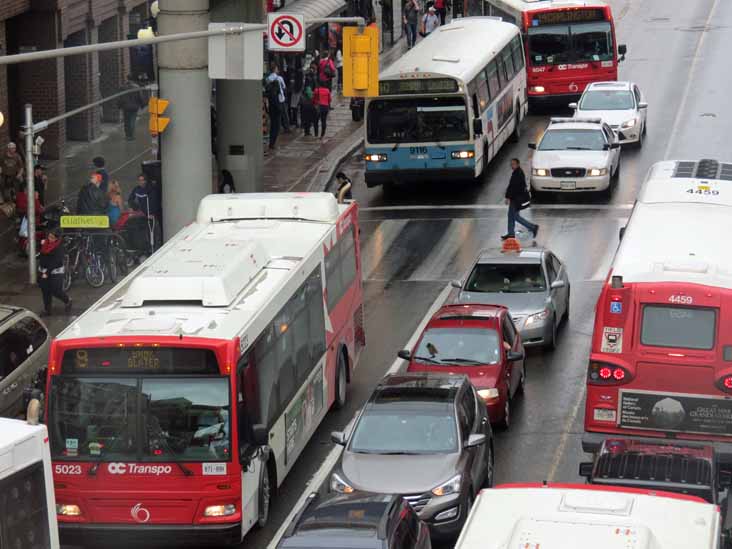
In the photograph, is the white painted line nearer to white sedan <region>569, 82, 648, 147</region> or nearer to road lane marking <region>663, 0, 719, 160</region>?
white sedan <region>569, 82, 648, 147</region>

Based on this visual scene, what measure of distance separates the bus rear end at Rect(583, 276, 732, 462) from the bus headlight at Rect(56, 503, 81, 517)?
5956 millimetres

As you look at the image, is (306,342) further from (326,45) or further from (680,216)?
(326,45)

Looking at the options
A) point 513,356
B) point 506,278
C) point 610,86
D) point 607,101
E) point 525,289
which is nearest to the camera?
point 513,356

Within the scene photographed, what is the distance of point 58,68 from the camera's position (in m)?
40.8

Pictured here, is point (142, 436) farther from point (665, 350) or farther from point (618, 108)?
point (618, 108)

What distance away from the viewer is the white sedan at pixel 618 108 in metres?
41.0

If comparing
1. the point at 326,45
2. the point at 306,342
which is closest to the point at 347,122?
the point at 326,45

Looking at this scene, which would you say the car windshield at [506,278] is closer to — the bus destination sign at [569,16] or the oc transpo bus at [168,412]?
the oc transpo bus at [168,412]

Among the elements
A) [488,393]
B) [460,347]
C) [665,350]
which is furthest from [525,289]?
[665,350]

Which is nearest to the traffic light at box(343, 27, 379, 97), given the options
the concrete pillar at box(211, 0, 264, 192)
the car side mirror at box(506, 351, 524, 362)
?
the car side mirror at box(506, 351, 524, 362)

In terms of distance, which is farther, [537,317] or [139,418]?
[537,317]

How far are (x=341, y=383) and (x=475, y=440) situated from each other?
520cm

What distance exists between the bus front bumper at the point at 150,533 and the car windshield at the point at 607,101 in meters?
26.2

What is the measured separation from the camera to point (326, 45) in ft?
176
